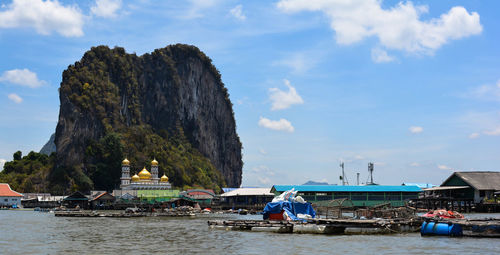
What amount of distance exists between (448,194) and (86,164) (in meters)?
123

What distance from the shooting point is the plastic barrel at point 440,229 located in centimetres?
4609

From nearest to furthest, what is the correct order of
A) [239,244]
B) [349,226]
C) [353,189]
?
[239,244] → [349,226] → [353,189]

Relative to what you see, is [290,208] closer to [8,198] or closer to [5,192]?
[8,198]

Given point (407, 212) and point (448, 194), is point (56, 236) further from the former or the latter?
point (448, 194)

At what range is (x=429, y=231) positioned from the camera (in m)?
47.5

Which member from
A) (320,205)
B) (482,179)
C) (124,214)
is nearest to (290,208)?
(320,205)

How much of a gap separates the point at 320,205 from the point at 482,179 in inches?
1768

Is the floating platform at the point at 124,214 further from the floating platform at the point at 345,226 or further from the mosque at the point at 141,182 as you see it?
the mosque at the point at 141,182

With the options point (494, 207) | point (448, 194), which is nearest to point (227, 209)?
point (448, 194)

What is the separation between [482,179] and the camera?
106m

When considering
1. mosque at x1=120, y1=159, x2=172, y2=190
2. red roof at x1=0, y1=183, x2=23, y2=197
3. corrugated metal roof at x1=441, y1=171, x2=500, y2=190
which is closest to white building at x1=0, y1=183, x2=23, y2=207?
red roof at x1=0, y1=183, x2=23, y2=197

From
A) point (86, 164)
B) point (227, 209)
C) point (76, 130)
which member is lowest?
point (227, 209)

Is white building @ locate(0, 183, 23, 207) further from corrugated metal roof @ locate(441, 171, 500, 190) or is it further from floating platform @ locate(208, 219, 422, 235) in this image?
floating platform @ locate(208, 219, 422, 235)

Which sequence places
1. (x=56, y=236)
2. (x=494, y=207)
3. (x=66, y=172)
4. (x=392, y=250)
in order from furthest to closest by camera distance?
(x=66, y=172) → (x=494, y=207) → (x=56, y=236) → (x=392, y=250)
